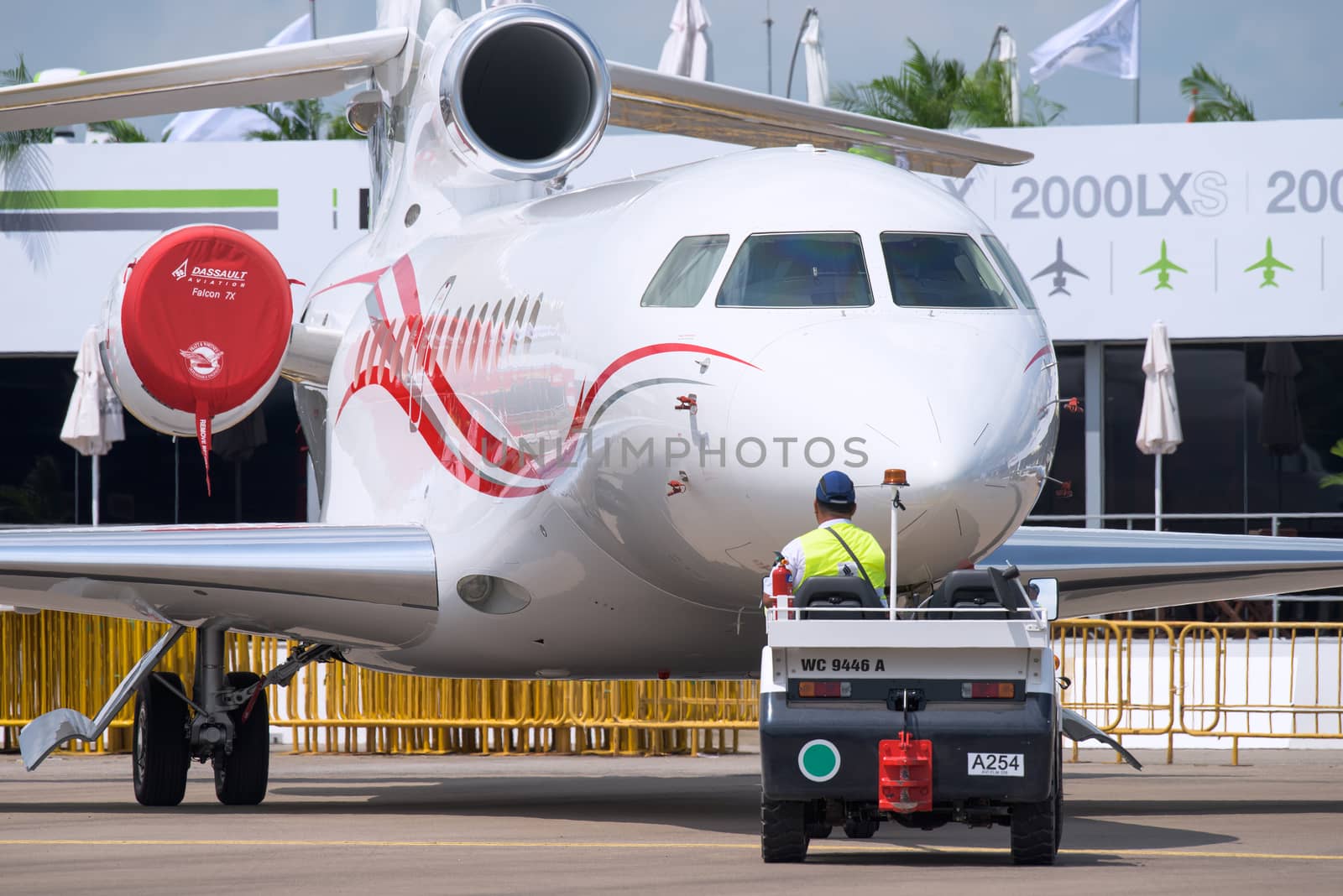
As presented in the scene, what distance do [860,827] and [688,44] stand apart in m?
26.5

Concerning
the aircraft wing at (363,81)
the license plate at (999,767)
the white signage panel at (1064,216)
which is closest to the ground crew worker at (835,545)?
the license plate at (999,767)

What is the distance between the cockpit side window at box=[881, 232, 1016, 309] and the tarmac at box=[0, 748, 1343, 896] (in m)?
2.72

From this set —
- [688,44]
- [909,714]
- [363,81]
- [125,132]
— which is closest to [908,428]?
[909,714]

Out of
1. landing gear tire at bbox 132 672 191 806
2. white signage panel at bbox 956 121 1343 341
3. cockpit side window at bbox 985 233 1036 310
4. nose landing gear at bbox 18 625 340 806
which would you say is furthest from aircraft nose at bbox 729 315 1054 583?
white signage panel at bbox 956 121 1343 341

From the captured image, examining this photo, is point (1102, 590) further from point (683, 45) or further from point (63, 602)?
point (683, 45)

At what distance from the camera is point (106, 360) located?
44.8 ft

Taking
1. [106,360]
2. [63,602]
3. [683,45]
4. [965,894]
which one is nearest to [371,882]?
[965,894]

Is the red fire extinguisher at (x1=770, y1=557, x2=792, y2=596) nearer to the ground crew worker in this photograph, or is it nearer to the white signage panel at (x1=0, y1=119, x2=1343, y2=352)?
the ground crew worker

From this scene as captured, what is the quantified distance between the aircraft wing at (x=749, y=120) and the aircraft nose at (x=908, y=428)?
6614 mm

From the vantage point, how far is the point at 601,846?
31.0 feet

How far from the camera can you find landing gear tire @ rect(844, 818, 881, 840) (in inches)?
336

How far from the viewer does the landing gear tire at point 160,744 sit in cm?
1310

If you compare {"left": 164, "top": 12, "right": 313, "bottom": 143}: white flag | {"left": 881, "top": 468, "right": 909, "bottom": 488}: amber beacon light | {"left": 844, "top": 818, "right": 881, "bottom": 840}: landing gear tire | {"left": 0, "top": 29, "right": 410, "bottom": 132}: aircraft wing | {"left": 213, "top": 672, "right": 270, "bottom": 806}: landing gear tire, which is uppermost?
{"left": 164, "top": 12, "right": 313, "bottom": 143}: white flag

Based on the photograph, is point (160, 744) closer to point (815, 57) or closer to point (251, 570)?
point (251, 570)
